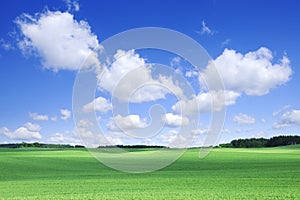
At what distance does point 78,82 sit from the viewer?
24.4m

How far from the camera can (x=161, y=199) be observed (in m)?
18.2

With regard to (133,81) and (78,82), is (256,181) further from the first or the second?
(78,82)

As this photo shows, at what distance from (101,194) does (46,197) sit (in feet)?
8.99

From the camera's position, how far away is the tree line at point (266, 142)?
432 ft

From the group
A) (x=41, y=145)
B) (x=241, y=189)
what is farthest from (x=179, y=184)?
(x=41, y=145)

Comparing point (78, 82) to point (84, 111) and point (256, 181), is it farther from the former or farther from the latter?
point (256, 181)

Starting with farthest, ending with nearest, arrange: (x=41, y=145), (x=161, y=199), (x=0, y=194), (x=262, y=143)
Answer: (x=41, y=145)
(x=262, y=143)
(x=0, y=194)
(x=161, y=199)

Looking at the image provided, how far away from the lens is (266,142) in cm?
13462

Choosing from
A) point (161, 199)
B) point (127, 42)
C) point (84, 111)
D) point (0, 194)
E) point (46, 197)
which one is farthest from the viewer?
point (127, 42)

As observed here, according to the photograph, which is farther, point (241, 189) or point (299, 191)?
point (241, 189)

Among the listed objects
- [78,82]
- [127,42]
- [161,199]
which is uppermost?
[127,42]

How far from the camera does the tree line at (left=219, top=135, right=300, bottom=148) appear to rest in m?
132

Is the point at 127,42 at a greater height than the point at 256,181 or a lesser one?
greater

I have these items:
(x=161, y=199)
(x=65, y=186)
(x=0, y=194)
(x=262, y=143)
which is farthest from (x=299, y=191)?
(x=262, y=143)
